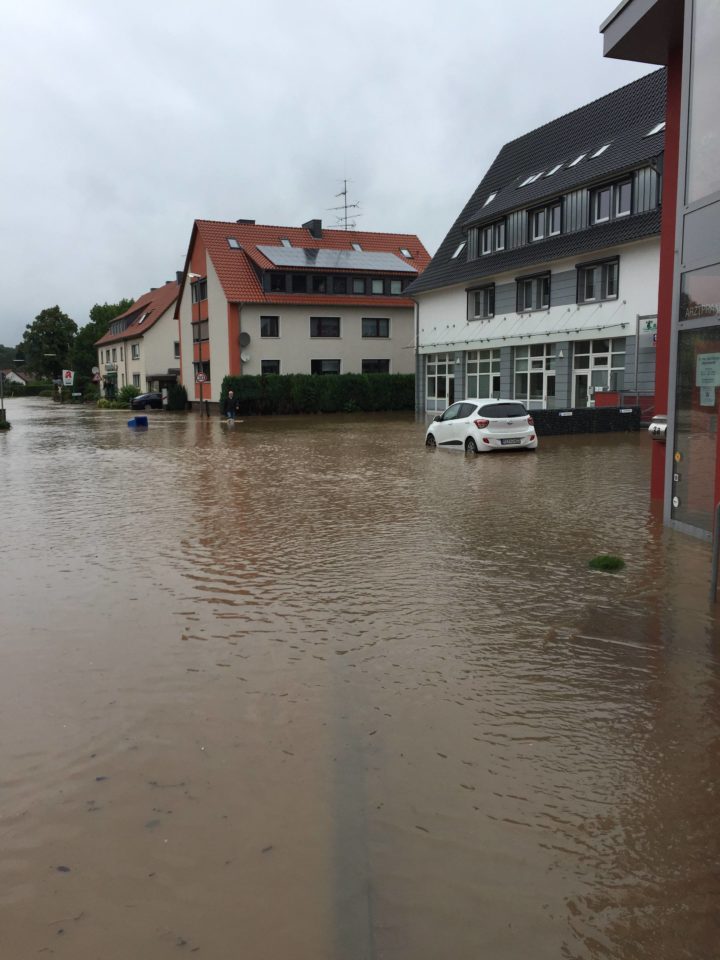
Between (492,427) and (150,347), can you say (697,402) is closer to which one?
(492,427)

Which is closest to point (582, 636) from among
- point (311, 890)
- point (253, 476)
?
point (311, 890)

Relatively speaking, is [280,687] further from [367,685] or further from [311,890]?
[311,890]

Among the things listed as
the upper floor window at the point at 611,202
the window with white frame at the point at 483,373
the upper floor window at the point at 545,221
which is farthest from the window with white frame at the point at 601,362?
the window with white frame at the point at 483,373

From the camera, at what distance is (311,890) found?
3365 millimetres

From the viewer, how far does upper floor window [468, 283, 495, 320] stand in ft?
126

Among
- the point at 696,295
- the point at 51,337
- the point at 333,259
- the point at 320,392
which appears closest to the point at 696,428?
the point at 696,295

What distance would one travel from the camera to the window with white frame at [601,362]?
30.3 meters

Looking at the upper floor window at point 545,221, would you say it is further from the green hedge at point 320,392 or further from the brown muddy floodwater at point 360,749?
the brown muddy floodwater at point 360,749

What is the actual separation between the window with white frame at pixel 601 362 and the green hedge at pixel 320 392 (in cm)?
1794

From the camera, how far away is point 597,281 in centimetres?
3122

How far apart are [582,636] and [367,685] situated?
6.37ft

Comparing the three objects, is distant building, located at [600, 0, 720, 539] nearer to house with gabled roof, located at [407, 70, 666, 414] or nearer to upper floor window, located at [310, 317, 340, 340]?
house with gabled roof, located at [407, 70, 666, 414]

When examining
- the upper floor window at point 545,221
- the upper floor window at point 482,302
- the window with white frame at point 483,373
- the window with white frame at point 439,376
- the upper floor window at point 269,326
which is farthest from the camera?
the upper floor window at point 269,326

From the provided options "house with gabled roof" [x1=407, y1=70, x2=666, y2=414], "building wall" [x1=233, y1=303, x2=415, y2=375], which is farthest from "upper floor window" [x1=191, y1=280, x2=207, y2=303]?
"house with gabled roof" [x1=407, y1=70, x2=666, y2=414]
